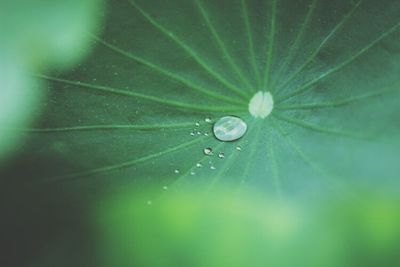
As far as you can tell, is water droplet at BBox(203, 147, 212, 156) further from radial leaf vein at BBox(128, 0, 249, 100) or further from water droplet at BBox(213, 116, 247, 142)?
radial leaf vein at BBox(128, 0, 249, 100)

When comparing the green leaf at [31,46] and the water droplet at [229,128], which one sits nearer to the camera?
the green leaf at [31,46]

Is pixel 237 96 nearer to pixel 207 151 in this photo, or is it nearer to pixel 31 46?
pixel 207 151

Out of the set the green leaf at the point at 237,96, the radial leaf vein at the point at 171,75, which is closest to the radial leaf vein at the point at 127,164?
the green leaf at the point at 237,96

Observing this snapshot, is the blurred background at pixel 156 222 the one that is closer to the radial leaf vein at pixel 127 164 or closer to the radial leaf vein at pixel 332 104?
the radial leaf vein at pixel 127 164

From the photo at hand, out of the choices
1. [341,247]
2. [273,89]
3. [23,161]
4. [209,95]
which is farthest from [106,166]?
Result: [341,247]

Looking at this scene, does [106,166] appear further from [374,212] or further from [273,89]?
[374,212]

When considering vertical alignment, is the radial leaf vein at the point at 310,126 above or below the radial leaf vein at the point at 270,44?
below

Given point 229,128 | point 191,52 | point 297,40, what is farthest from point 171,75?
point 297,40
